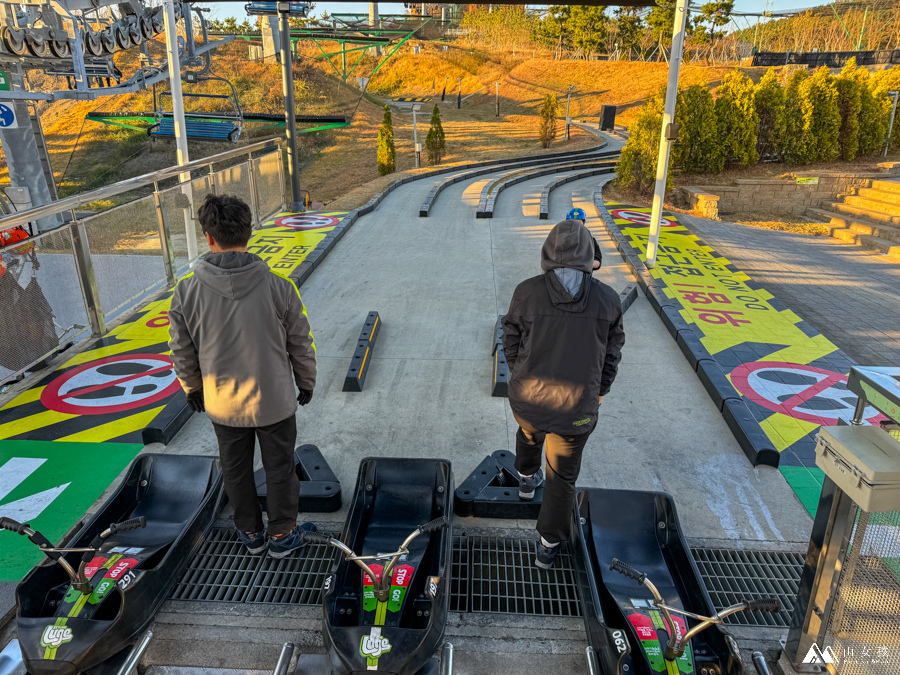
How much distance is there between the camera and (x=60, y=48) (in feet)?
43.1

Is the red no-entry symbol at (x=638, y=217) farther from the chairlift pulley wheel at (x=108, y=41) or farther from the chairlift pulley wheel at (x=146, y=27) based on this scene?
the chairlift pulley wheel at (x=146, y=27)

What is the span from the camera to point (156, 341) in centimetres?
668

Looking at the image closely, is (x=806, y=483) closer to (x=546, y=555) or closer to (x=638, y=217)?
(x=546, y=555)

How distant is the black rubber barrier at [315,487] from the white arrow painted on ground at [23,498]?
146 cm

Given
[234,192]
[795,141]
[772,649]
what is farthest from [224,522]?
[795,141]

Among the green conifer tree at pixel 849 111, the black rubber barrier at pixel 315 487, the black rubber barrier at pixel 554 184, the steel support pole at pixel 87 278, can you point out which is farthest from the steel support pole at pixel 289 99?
the green conifer tree at pixel 849 111

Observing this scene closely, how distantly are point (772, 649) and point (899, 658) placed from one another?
0.56m

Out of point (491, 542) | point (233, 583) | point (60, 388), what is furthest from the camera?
point (60, 388)

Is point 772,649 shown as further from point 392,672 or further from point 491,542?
point 392,672

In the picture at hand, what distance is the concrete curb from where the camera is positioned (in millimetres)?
4633

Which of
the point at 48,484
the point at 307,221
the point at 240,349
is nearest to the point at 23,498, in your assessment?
the point at 48,484

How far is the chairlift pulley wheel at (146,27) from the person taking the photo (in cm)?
1852

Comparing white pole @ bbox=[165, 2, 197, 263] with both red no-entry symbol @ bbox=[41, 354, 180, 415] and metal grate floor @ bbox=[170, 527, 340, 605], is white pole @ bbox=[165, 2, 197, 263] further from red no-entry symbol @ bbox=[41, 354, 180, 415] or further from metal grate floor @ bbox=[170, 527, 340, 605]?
metal grate floor @ bbox=[170, 527, 340, 605]

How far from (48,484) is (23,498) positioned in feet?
0.60
